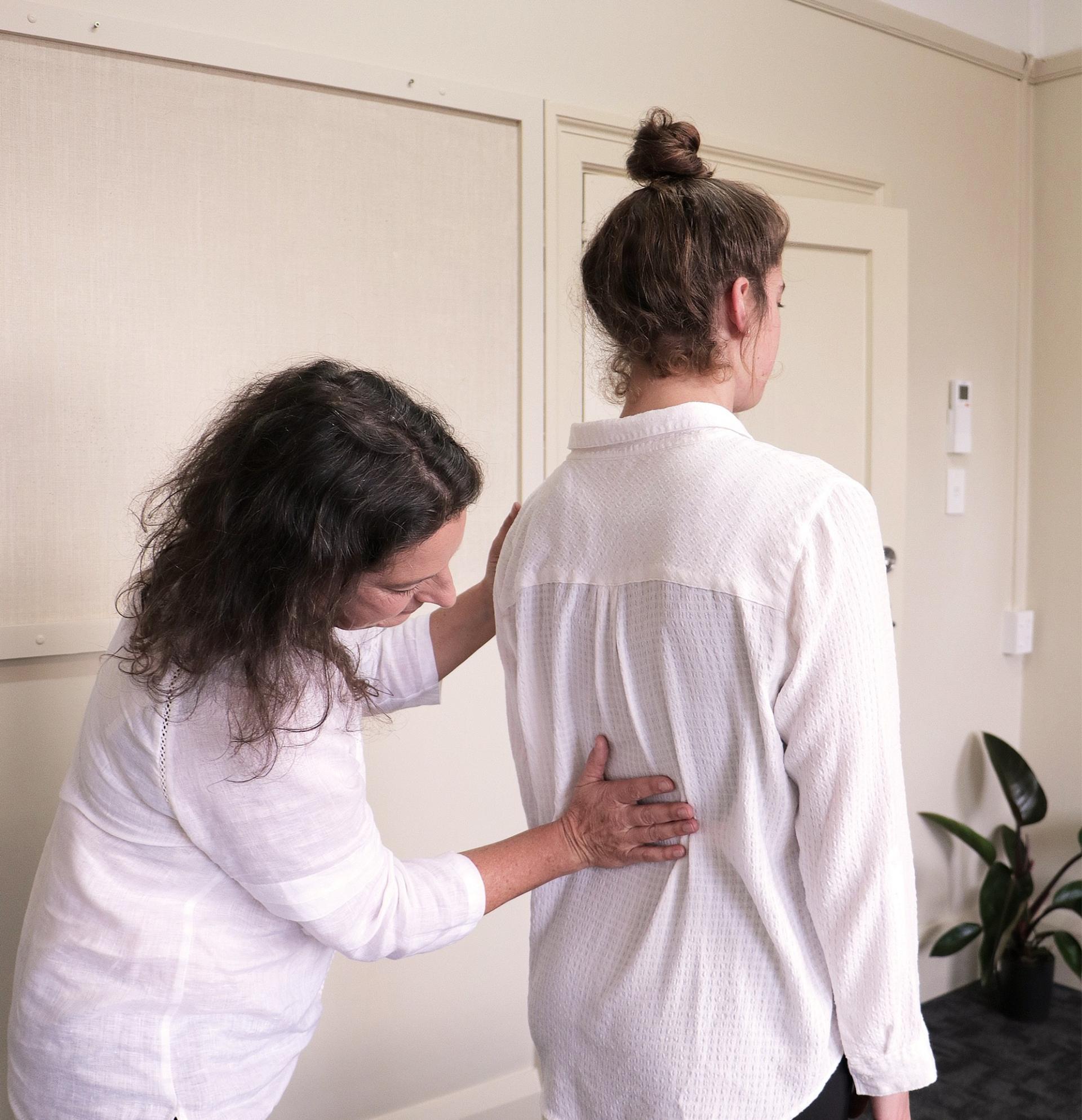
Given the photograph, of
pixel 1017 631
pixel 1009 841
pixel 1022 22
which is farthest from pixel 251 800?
pixel 1022 22

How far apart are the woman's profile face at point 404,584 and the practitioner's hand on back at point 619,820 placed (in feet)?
0.80

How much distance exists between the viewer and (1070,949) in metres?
2.82

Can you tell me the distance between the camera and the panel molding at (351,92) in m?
1.71

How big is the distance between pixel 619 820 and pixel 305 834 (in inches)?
12.2

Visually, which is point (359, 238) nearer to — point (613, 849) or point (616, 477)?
point (616, 477)

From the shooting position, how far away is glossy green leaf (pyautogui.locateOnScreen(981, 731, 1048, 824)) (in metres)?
2.94

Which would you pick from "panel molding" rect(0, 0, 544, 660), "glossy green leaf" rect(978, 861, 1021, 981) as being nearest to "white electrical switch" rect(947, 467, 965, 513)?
"glossy green leaf" rect(978, 861, 1021, 981)

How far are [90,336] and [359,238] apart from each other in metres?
0.54

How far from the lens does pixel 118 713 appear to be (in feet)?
3.58

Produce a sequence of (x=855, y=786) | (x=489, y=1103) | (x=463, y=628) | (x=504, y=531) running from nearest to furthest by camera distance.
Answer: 1. (x=855, y=786)
2. (x=504, y=531)
3. (x=463, y=628)
4. (x=489, y=1103)

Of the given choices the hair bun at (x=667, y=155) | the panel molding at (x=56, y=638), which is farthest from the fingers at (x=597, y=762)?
the panel molding at (x=56, y=638)

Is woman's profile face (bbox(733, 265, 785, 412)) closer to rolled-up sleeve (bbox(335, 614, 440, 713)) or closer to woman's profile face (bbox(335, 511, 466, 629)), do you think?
woman's profile face (bbox(335, 511, 466, 629))

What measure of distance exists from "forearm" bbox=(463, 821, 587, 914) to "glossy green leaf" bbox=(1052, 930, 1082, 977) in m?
2.25

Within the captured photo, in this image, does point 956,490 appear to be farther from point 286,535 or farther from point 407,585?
point 286,535
